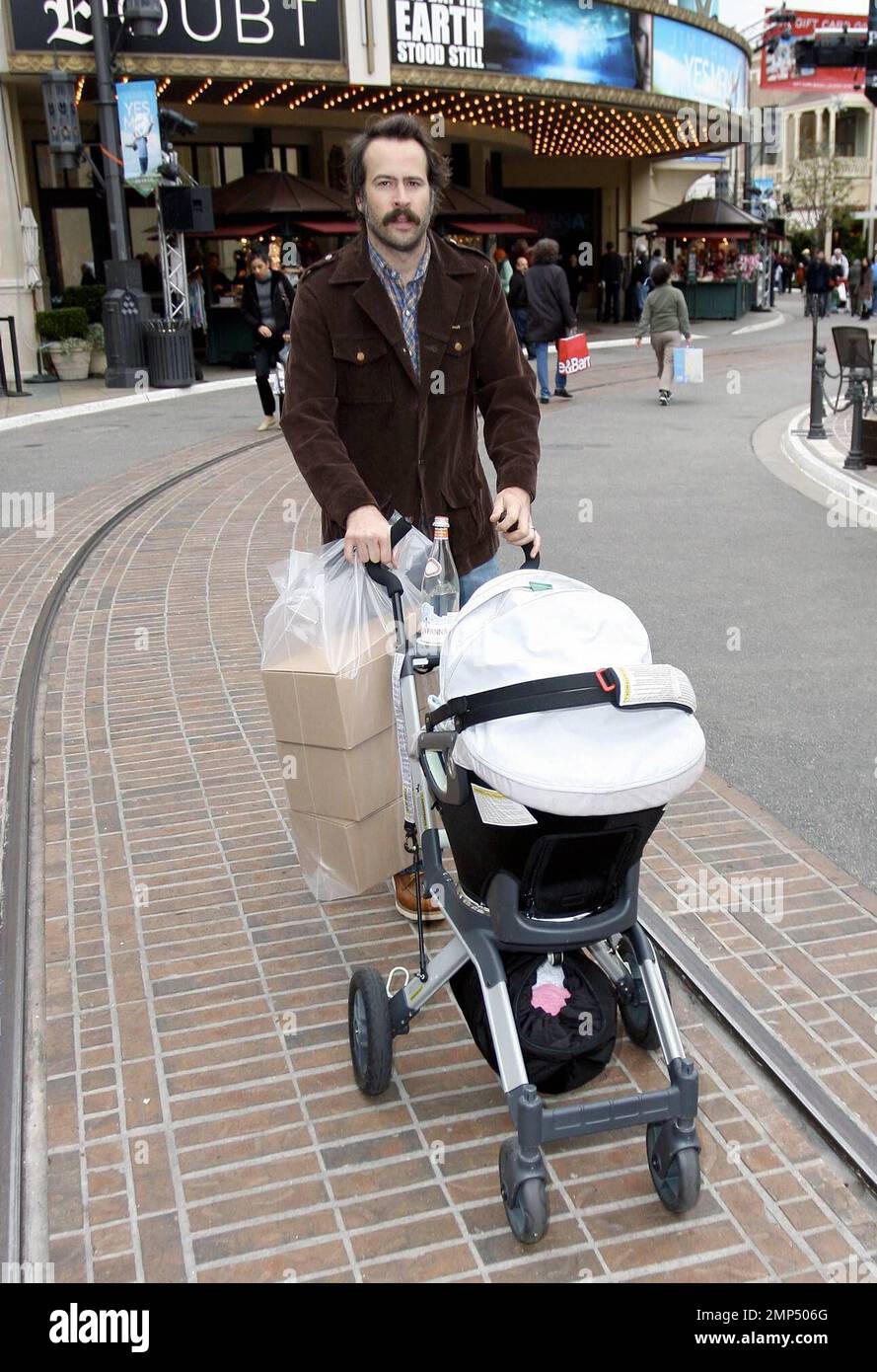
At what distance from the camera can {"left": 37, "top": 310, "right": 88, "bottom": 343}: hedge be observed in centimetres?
2014

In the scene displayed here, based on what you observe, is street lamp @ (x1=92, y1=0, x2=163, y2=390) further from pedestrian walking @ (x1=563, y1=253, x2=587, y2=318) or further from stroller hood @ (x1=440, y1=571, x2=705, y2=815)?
stroller hood @ (x1=440, y1=571, x2=705, y2=815)

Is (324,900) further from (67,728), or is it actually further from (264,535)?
(264,535)

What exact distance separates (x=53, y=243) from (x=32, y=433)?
1081cm

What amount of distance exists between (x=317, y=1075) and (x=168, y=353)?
17.5 metres

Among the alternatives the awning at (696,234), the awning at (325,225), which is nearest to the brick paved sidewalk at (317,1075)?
the awning at (325,225)

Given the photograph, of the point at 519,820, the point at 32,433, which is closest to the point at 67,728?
the point at 519,820

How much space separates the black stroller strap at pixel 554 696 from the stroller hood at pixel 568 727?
2 cm

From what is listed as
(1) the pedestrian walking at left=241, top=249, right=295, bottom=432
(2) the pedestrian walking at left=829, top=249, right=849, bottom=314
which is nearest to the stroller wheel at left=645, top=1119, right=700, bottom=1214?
(1) the pedestrian walking at left=241, top=249, right=295, bottom=432

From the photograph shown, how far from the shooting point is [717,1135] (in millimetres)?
2949

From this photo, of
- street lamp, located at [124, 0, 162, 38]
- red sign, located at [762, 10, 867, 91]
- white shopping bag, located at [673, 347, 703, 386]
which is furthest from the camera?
red sign, located at [762, 10, 867, 91]

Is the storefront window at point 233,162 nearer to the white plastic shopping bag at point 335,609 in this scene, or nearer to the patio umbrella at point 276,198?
the patio umbrella at point 276,198

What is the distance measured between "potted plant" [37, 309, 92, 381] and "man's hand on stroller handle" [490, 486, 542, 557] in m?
18.5

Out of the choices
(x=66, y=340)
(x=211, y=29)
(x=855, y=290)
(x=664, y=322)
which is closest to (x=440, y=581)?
(x=664, y=322)

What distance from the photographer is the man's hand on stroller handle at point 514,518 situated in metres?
3.22
